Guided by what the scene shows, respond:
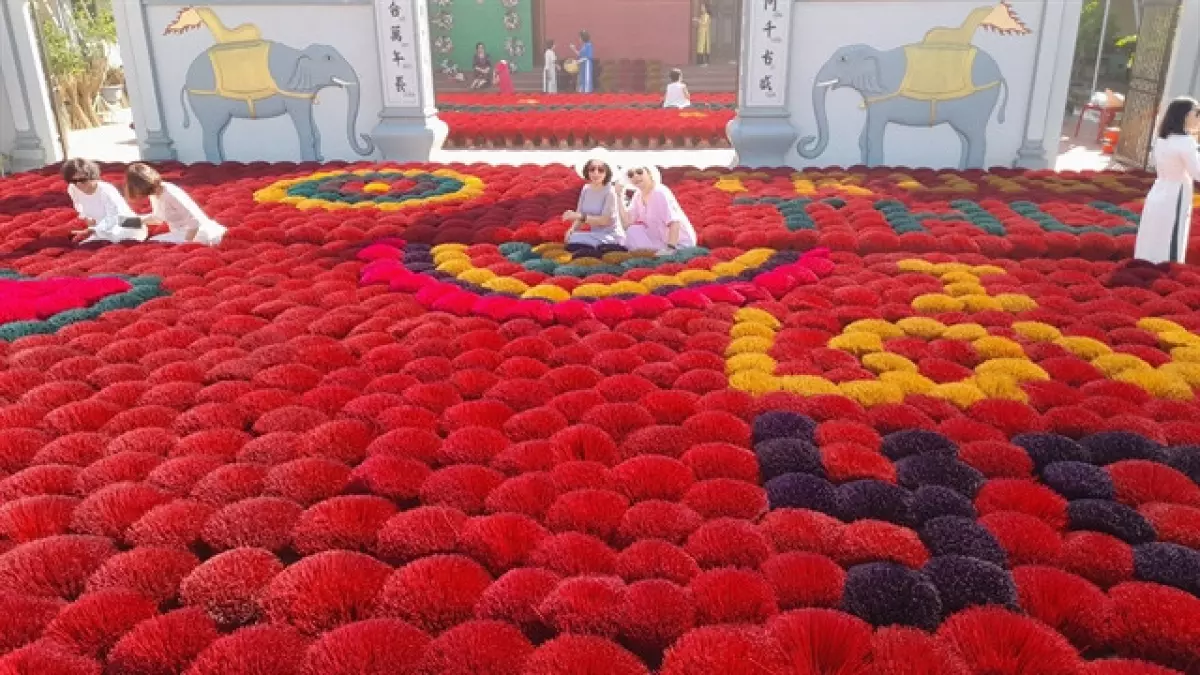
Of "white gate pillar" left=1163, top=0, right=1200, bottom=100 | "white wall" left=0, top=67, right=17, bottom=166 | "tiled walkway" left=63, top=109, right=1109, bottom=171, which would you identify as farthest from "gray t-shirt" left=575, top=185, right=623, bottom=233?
"white wall" left=0, top=67, right=17, bottom=166

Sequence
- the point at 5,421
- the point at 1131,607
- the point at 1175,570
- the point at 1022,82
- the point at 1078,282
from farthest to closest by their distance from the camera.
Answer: the point at 1022,82, the point at 1078,282, the point at 5,421, the point at 1175,570, the point at 1131,607

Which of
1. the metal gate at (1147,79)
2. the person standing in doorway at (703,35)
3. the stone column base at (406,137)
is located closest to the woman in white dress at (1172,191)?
the metal gate at (1147,79)

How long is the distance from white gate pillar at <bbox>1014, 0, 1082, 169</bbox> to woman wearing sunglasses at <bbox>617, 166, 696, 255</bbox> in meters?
4.64

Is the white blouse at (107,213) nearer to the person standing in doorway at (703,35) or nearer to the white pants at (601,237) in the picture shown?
the white pants at (601,237)

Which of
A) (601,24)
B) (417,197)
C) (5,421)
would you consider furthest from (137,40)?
(601,24)

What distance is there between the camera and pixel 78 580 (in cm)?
179

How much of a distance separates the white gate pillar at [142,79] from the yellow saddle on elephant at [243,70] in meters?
0.65

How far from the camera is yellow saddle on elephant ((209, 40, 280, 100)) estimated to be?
8070mm

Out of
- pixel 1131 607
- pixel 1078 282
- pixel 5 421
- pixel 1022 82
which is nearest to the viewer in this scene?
pixel 1131 607

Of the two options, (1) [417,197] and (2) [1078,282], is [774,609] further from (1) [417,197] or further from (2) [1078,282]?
(1) [417,197]

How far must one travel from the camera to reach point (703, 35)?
56.5 ft

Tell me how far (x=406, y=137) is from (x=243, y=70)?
1721 millimetres

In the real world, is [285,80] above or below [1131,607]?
above

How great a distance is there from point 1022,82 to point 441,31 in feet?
42.2
